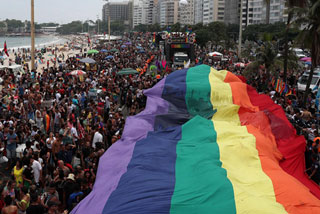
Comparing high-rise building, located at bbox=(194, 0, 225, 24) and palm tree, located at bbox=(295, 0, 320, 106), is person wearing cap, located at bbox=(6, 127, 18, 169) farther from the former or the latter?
high-rise building, located at bbox=(194, 0, 225, 24)

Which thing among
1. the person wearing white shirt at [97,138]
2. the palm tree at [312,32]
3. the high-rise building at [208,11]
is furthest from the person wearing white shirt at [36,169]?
the high-rise building at [208,11]

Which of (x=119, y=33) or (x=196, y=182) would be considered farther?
(x=119, y=33)

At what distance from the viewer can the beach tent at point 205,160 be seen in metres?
5.87

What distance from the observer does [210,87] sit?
12680 millimetres

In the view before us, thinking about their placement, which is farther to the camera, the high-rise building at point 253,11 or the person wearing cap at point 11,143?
the high-rise building at point 253,11

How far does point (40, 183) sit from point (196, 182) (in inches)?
164

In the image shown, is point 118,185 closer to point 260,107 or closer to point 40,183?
point 40,183

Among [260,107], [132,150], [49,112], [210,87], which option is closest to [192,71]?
[210,87]

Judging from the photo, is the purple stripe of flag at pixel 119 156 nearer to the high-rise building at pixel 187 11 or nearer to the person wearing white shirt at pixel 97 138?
the person wearing white shirt at pixel 97 138

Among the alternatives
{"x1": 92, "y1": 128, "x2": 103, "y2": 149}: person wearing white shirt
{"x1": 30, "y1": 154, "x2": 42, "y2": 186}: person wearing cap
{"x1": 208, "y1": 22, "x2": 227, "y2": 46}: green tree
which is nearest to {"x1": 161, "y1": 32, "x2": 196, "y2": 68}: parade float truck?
{"x1": 92, "y1": 128, "x2": 103, "y2": 149}: person wearing white shirt

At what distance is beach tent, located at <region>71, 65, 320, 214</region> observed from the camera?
19.2 ft

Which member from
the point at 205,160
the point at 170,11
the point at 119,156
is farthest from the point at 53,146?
the point at 170,11

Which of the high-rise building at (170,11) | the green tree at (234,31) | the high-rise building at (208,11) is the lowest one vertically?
the green tree at (234,31)

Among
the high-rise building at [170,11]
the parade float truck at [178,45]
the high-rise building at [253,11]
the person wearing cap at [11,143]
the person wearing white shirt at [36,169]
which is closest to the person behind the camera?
the person wearing white shirt at [36,169]
